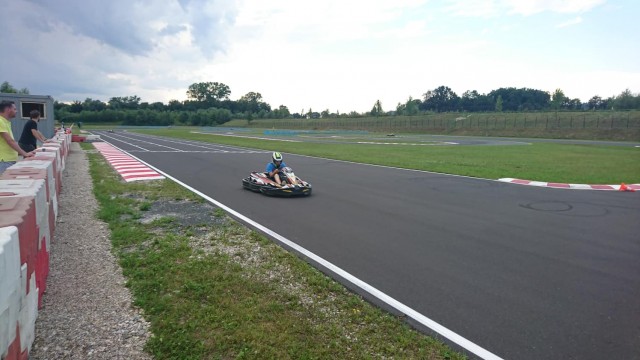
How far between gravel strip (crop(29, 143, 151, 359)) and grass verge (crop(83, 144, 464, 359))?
15 centimetres

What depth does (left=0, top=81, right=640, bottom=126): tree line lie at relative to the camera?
97500mm

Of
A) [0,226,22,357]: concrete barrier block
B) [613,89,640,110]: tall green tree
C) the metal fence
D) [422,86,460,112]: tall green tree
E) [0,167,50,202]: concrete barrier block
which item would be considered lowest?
[0,226,22,357]: concrete barrier block

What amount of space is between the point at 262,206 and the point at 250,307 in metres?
4.94

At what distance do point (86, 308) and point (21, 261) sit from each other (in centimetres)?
109

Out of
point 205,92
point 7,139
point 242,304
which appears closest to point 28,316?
point 242,304

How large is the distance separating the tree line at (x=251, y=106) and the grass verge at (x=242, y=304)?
82.4 metres

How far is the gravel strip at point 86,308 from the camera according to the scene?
3.42m

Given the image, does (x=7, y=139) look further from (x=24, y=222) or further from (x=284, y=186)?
(x=284, y=186)

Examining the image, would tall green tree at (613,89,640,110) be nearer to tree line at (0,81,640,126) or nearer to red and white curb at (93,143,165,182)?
tree line at (0,81,640,126)

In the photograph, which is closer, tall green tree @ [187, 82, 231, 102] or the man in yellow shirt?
the man in yellow shirt

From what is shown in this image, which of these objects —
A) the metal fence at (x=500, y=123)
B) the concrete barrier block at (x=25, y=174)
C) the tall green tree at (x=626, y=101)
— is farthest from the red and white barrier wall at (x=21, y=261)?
the tall green tree at (x=626, y=101)

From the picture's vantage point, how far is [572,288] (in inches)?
183

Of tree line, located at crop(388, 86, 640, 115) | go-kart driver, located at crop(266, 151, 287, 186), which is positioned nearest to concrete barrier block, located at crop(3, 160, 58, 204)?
go-kart driver, located at crop(266, 151, 287, 186)

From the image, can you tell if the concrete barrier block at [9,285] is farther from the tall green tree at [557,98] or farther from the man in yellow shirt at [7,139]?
the tall green tree at [557,98]
